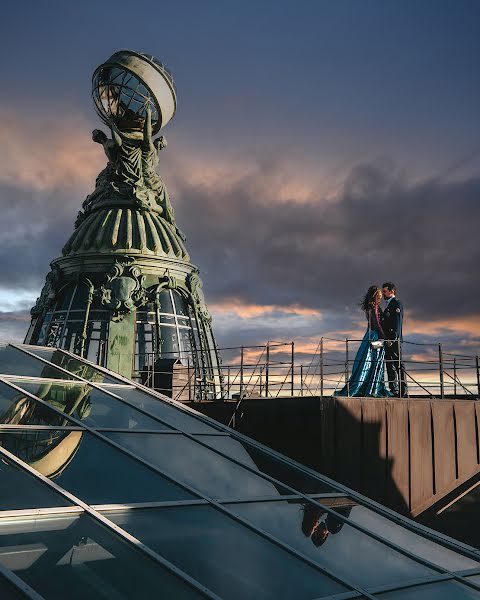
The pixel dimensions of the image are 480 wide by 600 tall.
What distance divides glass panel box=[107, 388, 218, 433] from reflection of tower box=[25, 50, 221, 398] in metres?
10.0

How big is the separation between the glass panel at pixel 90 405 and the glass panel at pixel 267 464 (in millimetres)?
961

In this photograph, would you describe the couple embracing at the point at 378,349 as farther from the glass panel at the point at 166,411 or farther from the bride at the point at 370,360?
the glass panel at the point at 166,411

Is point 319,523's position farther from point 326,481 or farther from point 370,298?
point 370,298

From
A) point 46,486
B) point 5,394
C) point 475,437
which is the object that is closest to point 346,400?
point 475,437

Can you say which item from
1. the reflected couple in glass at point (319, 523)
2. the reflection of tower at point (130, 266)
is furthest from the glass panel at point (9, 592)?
the reflection of tower at point (130, 266)

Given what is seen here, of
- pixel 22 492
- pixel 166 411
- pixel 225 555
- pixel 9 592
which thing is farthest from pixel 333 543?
pixel 166 411

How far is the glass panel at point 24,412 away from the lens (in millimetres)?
8422

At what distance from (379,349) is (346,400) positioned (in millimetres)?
2215

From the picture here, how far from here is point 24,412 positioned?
8703 millimetres

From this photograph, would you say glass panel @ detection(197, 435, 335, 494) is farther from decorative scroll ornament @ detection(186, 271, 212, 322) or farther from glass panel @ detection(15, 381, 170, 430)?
decorative scroll ornament @ detection(186, 271, 212, 322)

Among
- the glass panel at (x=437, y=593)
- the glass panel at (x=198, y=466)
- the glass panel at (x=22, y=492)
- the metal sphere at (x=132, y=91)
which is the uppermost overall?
the metal sphere at (x=132, y=91)

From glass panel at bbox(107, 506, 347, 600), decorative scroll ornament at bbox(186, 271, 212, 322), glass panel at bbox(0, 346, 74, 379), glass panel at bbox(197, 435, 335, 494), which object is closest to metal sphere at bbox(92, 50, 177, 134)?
decorative scroll ornament at bbox(186, 271, 212, 322)

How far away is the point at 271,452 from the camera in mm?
10672

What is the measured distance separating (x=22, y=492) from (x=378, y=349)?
10.6m
